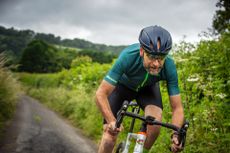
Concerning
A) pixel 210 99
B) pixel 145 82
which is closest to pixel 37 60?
pixel 210 99

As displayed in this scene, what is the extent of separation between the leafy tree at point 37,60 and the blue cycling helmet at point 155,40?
2639 inches

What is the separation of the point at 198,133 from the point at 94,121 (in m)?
5.39

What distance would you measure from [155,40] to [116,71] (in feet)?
2.10

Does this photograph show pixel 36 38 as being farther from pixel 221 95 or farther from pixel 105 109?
pixel 105 109

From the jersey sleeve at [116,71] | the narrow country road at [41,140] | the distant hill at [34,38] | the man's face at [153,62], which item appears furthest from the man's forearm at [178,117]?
the distant hill at [34,38]

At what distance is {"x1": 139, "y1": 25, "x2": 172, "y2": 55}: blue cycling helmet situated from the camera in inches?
131

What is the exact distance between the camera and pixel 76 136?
9898 millimetres

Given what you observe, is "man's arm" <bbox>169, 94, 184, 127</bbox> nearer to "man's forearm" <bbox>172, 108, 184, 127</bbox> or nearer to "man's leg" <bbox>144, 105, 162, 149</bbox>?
"man's forearm" <bbox>172, 108, 184, 127</bbox>

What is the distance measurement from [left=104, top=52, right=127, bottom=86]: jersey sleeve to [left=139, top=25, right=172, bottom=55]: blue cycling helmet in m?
0.41

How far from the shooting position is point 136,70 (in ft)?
12.9

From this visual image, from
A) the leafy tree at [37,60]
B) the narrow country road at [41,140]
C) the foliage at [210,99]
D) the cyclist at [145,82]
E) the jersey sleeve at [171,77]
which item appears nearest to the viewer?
the cyclist at [145,82]

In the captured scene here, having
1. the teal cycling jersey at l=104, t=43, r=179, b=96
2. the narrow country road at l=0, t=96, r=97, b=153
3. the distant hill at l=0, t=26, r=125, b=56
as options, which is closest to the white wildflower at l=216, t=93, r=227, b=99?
the teal cycling jersey at l=104, t=43, r=179, b=96

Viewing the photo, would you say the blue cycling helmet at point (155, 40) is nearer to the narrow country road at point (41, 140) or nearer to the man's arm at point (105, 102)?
the man's arm at point (105, 102)

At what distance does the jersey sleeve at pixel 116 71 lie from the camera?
12.3ft
